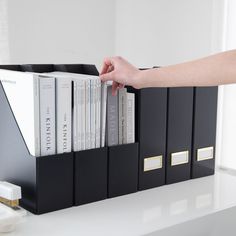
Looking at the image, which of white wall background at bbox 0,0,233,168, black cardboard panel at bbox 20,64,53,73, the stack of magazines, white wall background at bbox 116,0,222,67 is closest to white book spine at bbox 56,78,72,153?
the stack of magazines

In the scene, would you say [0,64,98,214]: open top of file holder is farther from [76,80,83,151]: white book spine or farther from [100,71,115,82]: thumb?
[100,71,115,82]: thumb

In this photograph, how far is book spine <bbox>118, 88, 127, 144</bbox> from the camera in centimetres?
114

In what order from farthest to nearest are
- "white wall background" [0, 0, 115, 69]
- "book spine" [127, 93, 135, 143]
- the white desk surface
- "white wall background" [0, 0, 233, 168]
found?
1. "white wall background" [0, 0, 115, 69]
2. "white wall background" [0, 0, 233, 168]
3. "book spine" [127, 93, 135, 143]
4. the white desk surface

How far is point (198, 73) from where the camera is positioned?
104 centimetres

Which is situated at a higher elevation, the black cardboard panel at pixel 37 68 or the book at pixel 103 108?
the black cardboard panel at pixel 37 68

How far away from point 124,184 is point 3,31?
1.92 m

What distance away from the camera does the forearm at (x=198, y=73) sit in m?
1.01

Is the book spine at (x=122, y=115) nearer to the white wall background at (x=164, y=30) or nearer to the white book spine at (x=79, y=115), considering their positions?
the white book spine at (x=79, y=115)

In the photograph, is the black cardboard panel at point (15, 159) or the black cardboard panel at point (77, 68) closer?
the black cardboard panel at point (15, 159)

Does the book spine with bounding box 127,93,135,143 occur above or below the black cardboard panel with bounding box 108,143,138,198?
above

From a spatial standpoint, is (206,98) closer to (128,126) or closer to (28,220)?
(128,126)

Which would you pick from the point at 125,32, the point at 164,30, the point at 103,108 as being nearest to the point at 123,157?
the point at 103,108

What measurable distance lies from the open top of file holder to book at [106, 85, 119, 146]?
13 cm

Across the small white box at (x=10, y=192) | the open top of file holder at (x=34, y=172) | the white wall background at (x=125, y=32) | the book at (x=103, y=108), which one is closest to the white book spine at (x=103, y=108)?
the book at (x=103, y=108)
